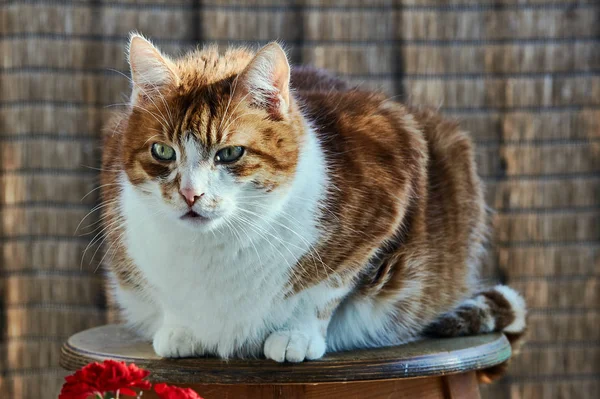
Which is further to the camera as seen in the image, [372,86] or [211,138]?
[372,86]

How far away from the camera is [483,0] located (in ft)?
7.63

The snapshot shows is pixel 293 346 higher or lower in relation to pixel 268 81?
lower

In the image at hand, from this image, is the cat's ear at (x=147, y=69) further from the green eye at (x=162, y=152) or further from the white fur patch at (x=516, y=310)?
the white fur patch at (x=516, y=310)

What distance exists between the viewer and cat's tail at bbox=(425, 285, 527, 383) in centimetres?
150

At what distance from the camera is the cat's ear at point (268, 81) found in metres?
1.21

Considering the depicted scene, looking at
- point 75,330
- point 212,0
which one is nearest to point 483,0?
point 212,0

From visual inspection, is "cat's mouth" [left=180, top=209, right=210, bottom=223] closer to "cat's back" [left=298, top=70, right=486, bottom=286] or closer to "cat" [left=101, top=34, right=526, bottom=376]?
"cat" [left=101, top=34, right=526, bottom=376]

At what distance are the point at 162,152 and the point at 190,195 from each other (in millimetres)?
104

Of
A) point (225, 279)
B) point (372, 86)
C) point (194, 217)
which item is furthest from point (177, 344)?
point (372, 86)

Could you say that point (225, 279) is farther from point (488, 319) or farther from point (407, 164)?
point (488, 319)

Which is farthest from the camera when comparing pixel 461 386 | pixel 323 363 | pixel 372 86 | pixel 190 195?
pixel 372 86

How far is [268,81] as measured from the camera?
1.23m

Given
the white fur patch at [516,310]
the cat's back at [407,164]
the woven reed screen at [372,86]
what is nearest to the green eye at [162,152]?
the cat's back at [407,164]

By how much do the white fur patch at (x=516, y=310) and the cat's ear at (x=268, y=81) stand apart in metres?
0.60
